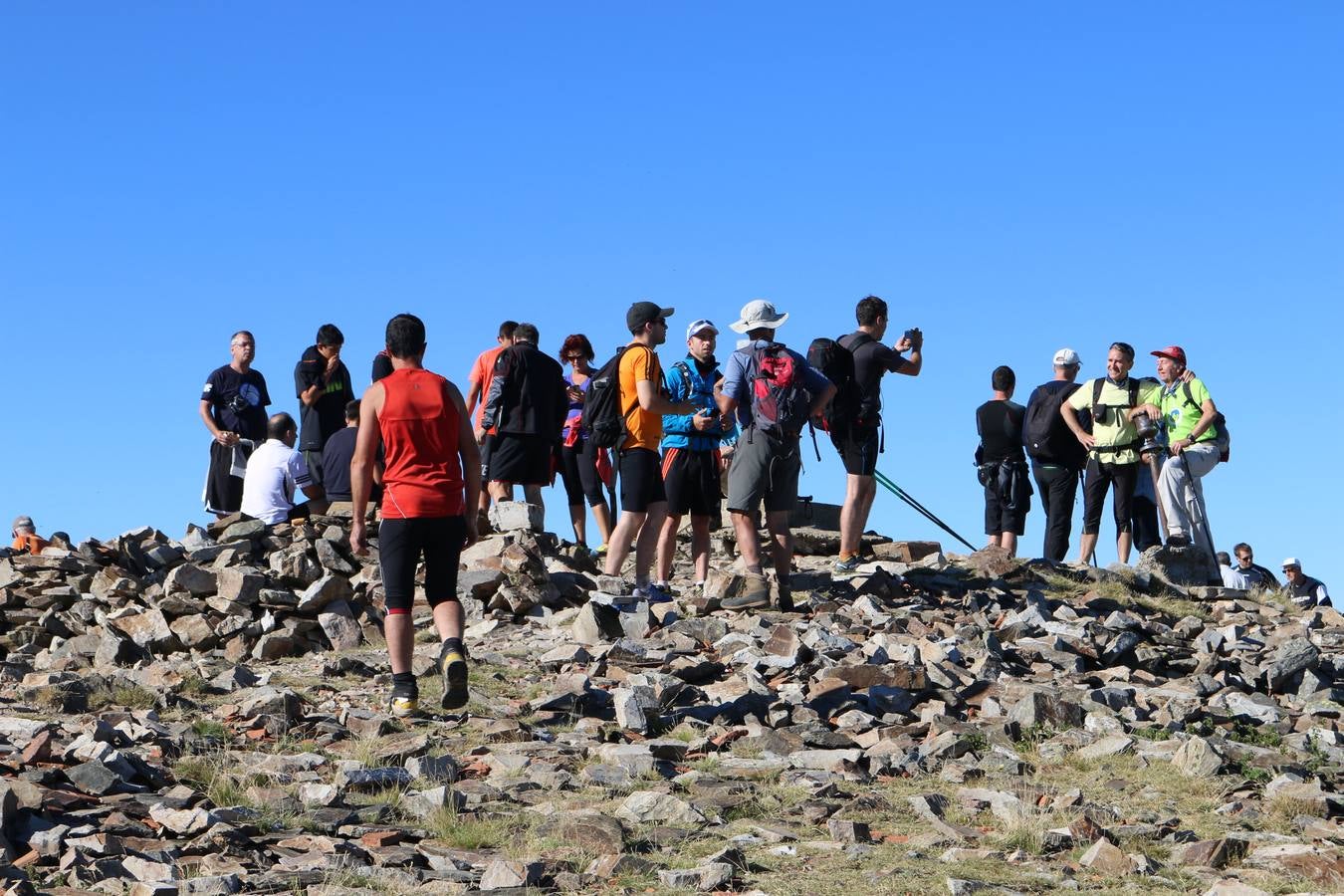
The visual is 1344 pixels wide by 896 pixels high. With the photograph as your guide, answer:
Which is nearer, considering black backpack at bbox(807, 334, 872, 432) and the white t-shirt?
black backpack at bbox(807, 334, 872, 432)

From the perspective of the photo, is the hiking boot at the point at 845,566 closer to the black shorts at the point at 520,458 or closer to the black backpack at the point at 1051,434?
the black backpack at the point at 1051,434

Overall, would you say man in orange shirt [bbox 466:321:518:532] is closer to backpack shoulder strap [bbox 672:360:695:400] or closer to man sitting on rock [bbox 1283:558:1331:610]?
backpack shoulder strap [bbox 672:360:695:400]

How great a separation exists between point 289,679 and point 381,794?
10.3ft

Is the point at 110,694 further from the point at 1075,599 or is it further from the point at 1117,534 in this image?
the point at 1117,534

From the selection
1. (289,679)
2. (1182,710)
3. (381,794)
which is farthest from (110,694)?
(1182,710)

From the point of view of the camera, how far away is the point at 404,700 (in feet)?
29.3

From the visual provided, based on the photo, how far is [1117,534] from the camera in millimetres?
15625

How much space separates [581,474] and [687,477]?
3.12m

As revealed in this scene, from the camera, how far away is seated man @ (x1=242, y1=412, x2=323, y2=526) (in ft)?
47.1

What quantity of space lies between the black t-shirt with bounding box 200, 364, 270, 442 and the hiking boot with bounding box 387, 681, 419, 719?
6.93m

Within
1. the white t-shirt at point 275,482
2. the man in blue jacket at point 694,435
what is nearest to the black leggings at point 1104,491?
the man in blue jacket at point 694,435

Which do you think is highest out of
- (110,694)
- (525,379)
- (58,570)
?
(525,379)

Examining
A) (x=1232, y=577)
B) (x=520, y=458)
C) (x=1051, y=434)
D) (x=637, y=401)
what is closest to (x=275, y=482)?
(x=520, y=458)

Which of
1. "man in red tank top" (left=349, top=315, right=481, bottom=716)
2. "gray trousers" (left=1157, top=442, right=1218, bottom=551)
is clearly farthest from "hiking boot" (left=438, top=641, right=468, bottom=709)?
"gray trousers" (left=1157, top=442, right=1218, bottom=551)
